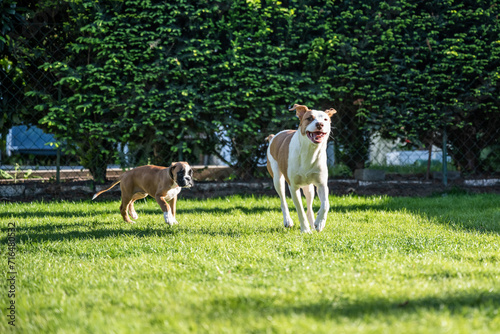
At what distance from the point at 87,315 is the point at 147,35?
6431 mm

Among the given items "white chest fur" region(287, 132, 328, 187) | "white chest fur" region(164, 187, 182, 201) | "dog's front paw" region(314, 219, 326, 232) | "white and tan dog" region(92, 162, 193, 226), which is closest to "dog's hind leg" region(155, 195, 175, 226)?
"white and tan dog" region(92, 162, 193, 226)

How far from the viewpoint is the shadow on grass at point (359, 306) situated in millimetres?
2387

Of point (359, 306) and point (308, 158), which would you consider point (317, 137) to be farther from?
point (359, 306)

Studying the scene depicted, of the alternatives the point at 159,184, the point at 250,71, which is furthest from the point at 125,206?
the point at 250,71

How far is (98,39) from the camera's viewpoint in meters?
7.90

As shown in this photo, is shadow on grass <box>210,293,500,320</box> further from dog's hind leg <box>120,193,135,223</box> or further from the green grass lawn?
dog's hind leg <box>120,193,135,223</box>

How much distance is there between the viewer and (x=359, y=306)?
2.49m

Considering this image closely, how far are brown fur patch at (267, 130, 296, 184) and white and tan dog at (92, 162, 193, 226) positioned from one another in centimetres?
102

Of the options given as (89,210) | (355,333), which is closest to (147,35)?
(89,210)

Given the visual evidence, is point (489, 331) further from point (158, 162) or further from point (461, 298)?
point (158, 162)

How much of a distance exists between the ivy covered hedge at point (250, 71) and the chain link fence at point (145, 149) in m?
0.17

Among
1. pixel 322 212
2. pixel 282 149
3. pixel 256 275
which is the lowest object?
pixel 256 275

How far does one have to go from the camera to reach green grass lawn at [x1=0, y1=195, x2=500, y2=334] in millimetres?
2328

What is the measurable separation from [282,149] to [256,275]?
2304mm
